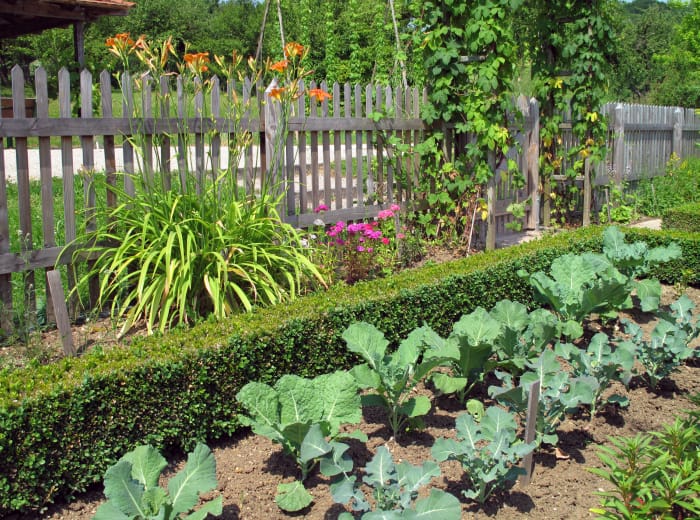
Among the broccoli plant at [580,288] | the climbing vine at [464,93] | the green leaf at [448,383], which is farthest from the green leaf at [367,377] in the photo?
the climbing vine at [464,93]

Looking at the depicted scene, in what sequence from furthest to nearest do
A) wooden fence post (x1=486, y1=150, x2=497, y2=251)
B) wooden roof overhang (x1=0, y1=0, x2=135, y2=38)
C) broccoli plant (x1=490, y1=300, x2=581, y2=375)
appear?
1. wooden roof overhang (x1=0, y1=0, x2=135, y2=38)
2. wooden fence post (x1=486, y1=150, x2=497, y2=251)
3. broccoli plant (x1=490, y1=300, x2=581, y2=375)

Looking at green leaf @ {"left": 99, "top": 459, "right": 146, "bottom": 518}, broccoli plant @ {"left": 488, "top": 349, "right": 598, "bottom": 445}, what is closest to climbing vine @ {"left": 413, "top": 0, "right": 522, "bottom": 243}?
broccoli plant @ {"left": 488, "top": 349, "right": 598, "bottom": 445}

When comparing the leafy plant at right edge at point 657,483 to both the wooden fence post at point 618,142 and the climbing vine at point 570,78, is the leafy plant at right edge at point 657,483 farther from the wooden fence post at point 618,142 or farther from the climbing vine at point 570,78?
the wooden fence post at point 618,142

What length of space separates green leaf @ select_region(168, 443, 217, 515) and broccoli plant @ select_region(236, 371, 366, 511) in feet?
1.11

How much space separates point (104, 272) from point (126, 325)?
45cm

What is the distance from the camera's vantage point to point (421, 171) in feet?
25.4

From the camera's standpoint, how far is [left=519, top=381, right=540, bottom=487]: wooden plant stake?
2912 mm

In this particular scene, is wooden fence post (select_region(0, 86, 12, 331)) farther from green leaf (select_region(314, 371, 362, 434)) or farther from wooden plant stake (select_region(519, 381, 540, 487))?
wooden plant stake (select_region(519, 381, 540, 487))

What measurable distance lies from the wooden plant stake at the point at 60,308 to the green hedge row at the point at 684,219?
710cm

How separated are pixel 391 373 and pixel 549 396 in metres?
0.73

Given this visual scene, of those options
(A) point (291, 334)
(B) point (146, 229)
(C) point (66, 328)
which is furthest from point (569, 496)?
(B) point (146, 229)

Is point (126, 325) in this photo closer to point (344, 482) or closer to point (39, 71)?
point (39, 71)

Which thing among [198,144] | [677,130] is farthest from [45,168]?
[677,130]

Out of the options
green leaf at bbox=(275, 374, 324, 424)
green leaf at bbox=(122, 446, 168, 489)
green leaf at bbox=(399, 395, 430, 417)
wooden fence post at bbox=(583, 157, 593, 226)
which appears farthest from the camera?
wooden fence post at bbox=(583, 157, 593, 226)
